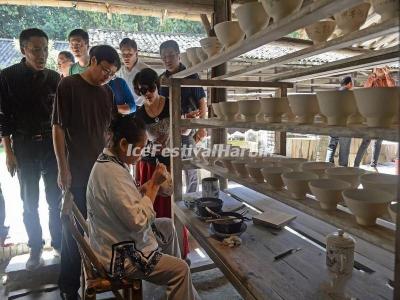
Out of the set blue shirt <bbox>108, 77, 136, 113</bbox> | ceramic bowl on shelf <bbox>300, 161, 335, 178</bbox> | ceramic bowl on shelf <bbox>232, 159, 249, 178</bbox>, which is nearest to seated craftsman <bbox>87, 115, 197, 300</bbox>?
ceramic bowl on shelf <bbox>232, 159, 249, 178</bbox>

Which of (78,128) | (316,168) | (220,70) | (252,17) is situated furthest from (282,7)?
(220,70)

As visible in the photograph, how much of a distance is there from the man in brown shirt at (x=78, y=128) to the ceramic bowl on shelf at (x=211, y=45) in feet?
2.25

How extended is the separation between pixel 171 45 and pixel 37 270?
233cm

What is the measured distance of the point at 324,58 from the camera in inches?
268

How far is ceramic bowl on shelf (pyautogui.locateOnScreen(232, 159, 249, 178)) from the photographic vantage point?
1986 mm

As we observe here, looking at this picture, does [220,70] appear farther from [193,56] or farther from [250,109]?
[250,109]

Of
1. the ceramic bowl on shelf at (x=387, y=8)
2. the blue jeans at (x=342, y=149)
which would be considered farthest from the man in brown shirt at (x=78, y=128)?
the blue jeans at (x=342, y=149)

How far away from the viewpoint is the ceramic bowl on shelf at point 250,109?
6.05ft

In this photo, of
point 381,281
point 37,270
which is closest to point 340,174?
point 381,281

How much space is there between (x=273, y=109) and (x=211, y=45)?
24.6 inches

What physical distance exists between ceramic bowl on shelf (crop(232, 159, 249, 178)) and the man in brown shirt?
1.10 meters

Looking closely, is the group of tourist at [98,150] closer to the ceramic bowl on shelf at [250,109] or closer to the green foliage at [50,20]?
the ceramic bowl on shelf at [250,109]

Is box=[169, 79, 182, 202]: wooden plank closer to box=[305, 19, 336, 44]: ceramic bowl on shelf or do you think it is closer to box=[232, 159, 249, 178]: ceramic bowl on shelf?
box=[232, 159, 249, 178]: ceramic bowl on shelf

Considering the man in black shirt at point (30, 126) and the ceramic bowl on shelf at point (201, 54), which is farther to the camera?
the man in black shirt at point (30, 126)
